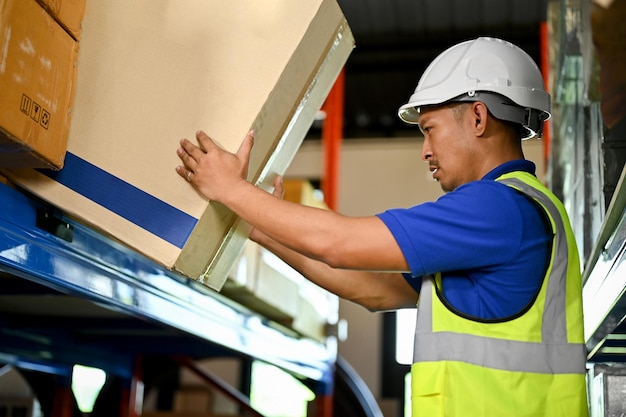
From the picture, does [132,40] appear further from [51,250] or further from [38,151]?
[51,250]

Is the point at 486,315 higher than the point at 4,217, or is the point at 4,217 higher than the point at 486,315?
the point at 4,217

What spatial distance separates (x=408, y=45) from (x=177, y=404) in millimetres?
5807

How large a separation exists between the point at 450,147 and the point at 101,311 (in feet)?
6.51

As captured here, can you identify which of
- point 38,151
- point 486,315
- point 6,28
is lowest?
point 486,315

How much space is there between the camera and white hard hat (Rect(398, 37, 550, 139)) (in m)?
2.07

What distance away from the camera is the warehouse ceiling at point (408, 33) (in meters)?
10.4

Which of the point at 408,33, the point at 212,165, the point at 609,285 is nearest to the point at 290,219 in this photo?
the point at 212,165

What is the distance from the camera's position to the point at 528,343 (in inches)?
71.6

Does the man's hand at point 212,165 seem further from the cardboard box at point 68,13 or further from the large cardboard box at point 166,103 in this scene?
the cardboard box at point 68,13

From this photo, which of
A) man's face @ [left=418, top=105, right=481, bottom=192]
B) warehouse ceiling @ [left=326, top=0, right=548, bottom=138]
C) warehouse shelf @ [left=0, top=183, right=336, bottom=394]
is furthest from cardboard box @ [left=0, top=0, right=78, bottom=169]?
warehouse ceiling @ [left=326, top=0, right=548, bottom=138]

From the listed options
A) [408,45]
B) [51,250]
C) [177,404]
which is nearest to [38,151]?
[51,250]

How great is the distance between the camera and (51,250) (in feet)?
6.79

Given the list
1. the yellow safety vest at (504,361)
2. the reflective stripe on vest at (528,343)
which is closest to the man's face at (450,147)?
the reflective stripe on vest at (528,343)

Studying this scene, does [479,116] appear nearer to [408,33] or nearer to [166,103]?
[166,103]
